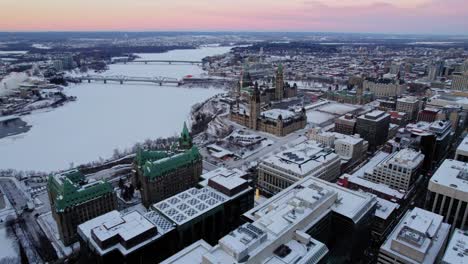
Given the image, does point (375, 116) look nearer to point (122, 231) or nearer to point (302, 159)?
point (302, 159)

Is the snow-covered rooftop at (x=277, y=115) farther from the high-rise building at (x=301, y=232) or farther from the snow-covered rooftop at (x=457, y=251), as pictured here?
the snow-covered rooftop at (x=457, y=251)

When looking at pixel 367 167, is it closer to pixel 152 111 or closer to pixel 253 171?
pixel 253 171

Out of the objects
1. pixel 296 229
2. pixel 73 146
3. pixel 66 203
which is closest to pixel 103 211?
pixel 66 203

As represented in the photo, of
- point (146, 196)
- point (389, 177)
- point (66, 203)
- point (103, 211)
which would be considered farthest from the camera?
point (389, 177)

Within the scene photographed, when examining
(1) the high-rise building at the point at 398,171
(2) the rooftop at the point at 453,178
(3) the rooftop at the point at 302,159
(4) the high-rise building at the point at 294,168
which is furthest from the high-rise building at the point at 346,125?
(2) the rooftop at the point at 453,178

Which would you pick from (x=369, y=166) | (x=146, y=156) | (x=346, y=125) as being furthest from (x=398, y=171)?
(x=146, y=156)
